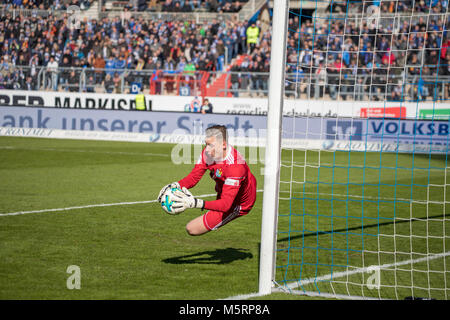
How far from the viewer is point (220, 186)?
23.0 feet

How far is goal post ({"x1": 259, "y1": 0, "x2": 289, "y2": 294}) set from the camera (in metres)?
5.70

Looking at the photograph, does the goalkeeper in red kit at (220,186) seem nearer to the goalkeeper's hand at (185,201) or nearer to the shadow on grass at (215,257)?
the goalkeeper's hand at (185,201)

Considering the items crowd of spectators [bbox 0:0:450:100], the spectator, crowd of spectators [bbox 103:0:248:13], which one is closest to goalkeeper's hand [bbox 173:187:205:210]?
crowd of spectators [bbox 0:0:450:100]

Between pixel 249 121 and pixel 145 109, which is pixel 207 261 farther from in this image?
pixel 145 109

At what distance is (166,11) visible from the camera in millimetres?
36531

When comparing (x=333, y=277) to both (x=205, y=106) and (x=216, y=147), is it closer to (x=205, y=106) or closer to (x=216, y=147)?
(x=216, y=147)

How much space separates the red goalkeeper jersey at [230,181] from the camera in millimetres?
6312

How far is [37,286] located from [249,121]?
62.5 ft

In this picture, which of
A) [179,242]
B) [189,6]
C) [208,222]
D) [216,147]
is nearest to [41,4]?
[189,6]

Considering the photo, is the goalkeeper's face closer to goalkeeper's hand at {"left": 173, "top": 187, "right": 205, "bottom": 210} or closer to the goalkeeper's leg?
the goalkeeper's leg

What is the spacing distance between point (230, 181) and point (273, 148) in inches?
33.1
